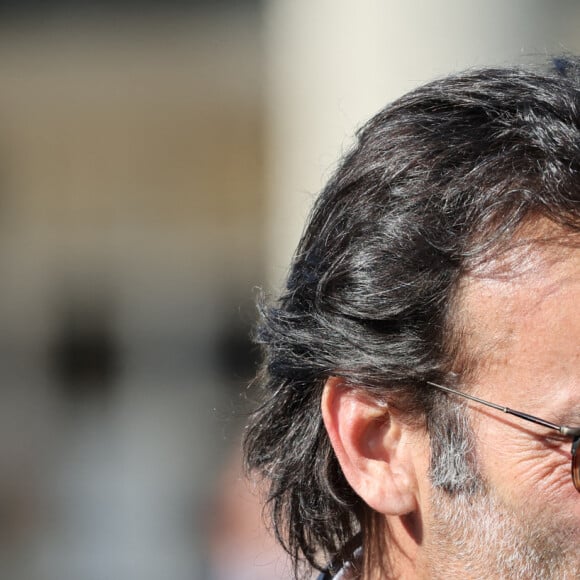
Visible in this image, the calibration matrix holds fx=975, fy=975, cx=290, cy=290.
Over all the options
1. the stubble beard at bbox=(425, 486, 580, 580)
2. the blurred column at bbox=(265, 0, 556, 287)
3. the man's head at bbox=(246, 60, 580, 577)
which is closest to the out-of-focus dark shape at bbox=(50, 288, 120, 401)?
the blurred column at bbox=(265, 0, 556, 287)

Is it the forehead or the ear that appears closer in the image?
the forehead

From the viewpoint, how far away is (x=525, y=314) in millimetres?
1689

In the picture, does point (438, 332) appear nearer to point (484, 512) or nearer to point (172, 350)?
point (484, 512)

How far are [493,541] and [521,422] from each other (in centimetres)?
21

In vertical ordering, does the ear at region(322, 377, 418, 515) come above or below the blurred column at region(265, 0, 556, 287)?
below

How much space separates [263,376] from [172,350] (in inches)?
165

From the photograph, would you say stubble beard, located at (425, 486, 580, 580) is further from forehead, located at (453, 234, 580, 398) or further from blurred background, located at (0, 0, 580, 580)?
blurred background, located at (0, 0, 580, 580)

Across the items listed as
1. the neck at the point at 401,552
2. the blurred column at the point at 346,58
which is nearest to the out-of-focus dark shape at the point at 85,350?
the blurred column at the point at 346,58

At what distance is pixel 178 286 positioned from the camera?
22.0ft

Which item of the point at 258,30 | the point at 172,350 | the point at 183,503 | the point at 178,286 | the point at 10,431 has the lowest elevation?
the point at 183,503

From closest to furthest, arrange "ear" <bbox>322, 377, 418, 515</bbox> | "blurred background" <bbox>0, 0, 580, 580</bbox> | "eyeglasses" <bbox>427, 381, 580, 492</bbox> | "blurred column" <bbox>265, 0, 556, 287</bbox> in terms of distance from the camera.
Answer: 1. "eyeglasses" <bbox>427, 381, 580, 492</bbox>
2. "ear" <bbox>322, 377, 418, 515</bbox>
3. "blurred column" <bbox>265, 0, 556, 287</bbox>
4. "blurred background" <bbox>0, 0, 580, 580</bbox>

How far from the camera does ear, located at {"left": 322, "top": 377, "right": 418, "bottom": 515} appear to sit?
1820 mm

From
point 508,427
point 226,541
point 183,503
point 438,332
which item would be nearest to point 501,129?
point 438,332

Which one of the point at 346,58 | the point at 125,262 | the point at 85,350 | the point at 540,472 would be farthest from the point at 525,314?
the point at 85,350
